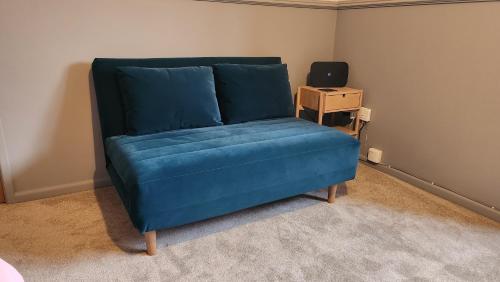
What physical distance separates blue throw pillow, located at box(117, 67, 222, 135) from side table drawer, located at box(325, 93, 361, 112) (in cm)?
97

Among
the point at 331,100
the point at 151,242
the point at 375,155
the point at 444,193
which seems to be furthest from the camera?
the point at 375,155

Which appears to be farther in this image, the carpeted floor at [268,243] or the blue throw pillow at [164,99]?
the blue throw pillow at [164,99]

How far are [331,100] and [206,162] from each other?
139cm

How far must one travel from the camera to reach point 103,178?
2426 millimetres

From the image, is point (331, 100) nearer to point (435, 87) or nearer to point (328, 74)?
point (328, 74)

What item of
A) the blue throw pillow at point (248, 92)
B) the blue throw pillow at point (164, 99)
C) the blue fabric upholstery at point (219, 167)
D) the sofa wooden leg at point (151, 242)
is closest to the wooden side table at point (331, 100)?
the blue throw pillow at point (248, 92)

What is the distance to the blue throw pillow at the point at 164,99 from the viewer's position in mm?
2043

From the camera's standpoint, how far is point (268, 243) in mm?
1827

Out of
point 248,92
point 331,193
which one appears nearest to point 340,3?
point 248,92

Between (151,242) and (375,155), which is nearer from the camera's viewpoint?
(151,242)

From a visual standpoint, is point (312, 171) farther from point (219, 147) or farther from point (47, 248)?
point (47, 248)

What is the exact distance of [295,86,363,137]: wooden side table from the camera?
2713 mm

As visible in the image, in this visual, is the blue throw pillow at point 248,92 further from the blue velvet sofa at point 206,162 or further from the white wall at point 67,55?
the white wall at point 67,55

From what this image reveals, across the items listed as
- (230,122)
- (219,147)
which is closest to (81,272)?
(219,147)
